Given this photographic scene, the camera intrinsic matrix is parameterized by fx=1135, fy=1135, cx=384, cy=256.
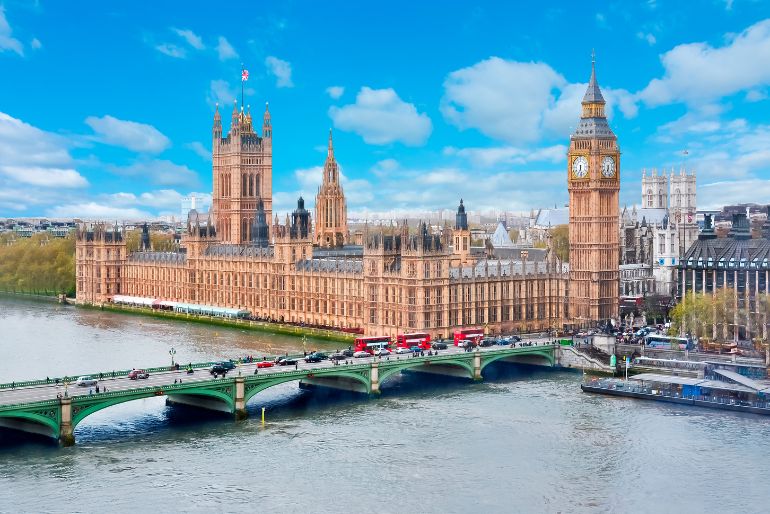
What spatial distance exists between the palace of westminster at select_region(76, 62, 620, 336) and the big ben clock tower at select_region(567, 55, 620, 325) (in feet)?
0.34

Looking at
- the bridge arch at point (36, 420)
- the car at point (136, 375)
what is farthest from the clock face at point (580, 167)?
the bridge arch at point (36, 420)

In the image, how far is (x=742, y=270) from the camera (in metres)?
94.5

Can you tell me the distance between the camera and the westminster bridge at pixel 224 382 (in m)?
60.8

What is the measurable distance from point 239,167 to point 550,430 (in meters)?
91.5

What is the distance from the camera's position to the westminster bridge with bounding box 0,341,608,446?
200ft

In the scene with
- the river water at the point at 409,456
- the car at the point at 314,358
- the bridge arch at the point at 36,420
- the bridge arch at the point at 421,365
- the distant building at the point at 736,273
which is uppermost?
the distant building at the point at 736,273

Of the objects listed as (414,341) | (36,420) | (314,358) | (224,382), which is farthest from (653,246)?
(36,420)

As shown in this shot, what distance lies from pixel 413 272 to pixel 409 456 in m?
37.7

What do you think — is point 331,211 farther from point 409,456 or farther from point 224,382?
point 409,456

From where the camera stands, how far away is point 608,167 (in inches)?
4099

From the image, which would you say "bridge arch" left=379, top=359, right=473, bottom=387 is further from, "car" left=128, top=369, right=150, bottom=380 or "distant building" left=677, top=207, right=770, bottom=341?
"distant building" left=677, top=207, right=770, bottom=341

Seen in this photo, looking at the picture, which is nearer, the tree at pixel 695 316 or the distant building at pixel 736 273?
the distant building at pixel 736 273

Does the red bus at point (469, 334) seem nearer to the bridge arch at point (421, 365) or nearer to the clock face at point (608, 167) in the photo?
the bridge arch at point (421, 365)

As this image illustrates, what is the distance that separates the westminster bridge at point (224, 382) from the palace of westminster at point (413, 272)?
10455mm
